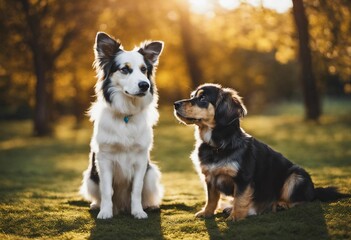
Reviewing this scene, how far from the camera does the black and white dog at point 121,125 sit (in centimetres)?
523

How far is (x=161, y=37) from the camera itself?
22.6 meters

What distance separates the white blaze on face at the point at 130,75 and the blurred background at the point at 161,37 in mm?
7085

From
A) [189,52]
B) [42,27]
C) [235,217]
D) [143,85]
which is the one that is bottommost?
[235,217]

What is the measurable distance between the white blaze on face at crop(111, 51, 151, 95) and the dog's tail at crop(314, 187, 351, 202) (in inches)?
95.0

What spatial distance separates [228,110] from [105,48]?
1732 millimetres

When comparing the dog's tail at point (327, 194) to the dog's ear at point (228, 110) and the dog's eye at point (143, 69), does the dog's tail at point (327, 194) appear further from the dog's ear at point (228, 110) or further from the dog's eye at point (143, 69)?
the dog's eye at point (143, 69)

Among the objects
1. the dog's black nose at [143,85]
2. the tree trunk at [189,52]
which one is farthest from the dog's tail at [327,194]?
the tree trunk at [189,52]

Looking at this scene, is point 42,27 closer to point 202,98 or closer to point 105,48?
point 105,48

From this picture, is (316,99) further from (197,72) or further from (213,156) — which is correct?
(213,156)

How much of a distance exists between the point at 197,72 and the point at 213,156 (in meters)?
19.7

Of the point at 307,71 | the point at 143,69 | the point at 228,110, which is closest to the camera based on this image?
the point at 228,110

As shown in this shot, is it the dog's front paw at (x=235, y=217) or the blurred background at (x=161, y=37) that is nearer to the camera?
the dog's front paw at (x=235, y=217)

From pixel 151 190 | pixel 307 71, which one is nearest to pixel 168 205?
pixel 151 190

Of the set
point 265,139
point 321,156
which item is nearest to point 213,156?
point 321,156
